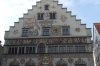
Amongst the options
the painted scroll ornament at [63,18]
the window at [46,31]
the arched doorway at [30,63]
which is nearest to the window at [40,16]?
the window at [46,31]

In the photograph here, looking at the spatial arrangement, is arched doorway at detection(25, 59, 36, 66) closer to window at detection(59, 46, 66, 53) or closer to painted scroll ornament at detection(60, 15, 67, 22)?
window at detection(59, 46, 66, 53)

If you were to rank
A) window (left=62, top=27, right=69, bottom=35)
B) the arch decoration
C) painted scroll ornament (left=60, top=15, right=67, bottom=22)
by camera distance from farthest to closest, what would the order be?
painted scroll ornament (left=60, top=15, right=67, bottom=22), window (left=62, top=27, right=69, bottom=35), the arch decoration

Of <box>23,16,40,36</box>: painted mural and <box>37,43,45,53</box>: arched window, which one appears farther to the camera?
<box>23,16,40,36</box>: painted mural

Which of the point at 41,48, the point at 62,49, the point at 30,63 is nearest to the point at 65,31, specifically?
the point at 62,49

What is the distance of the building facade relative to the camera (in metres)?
25.4

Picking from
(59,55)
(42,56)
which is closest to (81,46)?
(59,55)

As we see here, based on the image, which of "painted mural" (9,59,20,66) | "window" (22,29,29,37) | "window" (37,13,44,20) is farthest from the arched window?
"window" (37,13,44,20)

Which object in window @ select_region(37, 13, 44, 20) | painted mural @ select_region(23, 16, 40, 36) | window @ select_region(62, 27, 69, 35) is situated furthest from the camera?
window @ select_region(37, 13, 44, 20)

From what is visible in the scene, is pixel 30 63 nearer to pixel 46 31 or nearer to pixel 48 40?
pixel 48 40

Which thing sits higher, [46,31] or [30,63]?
[46,31]

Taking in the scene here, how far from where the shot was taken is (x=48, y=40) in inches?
1045

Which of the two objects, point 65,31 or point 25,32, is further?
point 25,32

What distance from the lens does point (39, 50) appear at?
86.2ft

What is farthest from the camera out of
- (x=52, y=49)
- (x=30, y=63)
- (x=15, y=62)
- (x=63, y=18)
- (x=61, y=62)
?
(x=63, y=18)
